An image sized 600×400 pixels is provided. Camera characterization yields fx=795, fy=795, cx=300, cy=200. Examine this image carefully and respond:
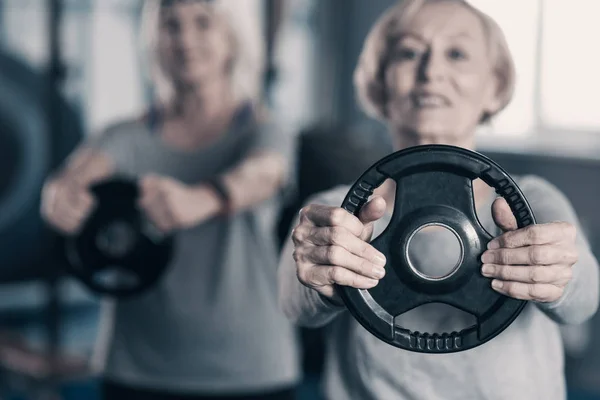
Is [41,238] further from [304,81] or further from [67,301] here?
[304,81]

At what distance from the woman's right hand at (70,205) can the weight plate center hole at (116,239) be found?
0.03m

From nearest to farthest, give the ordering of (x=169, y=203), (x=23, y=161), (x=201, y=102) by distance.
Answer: (x=169, y=203), (x=201, y=102), (x=23, y=161)

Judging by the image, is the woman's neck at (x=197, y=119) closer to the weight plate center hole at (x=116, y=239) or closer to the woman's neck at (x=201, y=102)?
the woman's neck at (x=201, y=102)

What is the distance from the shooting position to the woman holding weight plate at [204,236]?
87 centimetres

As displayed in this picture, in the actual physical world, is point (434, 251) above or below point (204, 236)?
above

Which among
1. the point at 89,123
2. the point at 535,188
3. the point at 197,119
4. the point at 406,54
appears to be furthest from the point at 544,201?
the point at 89,123

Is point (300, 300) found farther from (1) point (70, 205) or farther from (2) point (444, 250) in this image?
(1) point (70, 205)

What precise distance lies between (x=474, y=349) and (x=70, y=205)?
0.47 metres

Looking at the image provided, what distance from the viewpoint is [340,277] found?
441 millimetres

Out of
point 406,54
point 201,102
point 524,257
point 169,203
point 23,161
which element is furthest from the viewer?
point 23,161

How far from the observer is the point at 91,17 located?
2.56 m

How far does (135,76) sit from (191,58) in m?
1.83

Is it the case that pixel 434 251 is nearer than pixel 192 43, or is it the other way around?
pixel 434 251

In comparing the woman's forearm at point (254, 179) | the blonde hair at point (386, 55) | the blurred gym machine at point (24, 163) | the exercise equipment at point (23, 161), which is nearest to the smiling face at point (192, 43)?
the woman's forearm at point (254, 179)
